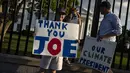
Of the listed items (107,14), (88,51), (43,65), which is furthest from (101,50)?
(43,65)

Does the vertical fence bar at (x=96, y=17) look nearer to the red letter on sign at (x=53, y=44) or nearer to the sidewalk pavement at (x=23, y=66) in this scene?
the sidewalk pavement at (x=23, y=66)

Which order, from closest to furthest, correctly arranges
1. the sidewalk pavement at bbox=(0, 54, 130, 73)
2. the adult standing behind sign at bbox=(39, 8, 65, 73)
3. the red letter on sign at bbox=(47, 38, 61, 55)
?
the adult standing behind sign at bbox=(39, 8, 65, 73)
the red letter on sign at bbox=(47, 38, 61, 55)
the sidewalk pavement at bbox=(0, 54, 130, 73)

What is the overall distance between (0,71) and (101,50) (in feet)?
6.99

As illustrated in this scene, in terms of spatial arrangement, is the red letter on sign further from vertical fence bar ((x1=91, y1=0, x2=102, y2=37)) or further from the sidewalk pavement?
vertical fence bar ((x1=91, y1=0, x2=102, y2=37))

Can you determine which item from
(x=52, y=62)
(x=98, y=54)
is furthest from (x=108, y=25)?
(x=52, y=62)

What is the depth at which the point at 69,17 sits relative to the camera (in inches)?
262

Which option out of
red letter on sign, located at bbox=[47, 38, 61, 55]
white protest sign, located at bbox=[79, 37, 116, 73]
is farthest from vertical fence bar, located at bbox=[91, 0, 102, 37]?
red letter on sign, located at bbox=[47, 38, 61, 55]

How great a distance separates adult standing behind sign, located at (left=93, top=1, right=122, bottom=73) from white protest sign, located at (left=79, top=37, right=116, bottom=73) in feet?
0.40

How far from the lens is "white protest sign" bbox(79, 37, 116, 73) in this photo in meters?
5.95

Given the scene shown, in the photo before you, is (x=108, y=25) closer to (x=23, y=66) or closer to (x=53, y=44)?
(x=53, y=44)

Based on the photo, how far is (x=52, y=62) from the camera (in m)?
6.39

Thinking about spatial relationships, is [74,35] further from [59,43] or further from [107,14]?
[107,14]

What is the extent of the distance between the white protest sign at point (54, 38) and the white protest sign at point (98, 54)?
41cm

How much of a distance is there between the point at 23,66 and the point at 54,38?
890 mm
